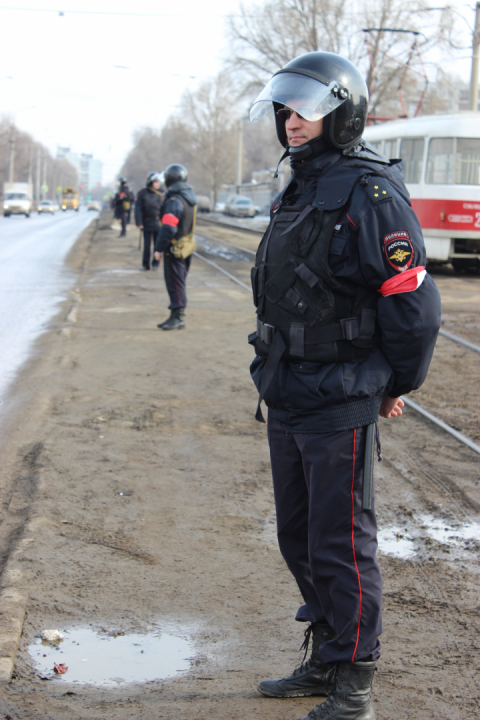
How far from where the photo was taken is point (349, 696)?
2.32 meters

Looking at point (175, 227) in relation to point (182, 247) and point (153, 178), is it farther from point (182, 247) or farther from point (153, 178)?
point (153, 178)

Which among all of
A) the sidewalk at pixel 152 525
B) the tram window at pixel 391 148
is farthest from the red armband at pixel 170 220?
the tram window at pixel 391 148

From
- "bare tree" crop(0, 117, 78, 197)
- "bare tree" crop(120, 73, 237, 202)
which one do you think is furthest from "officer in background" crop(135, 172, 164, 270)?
"bare tree" crop(0, 117, 78, 197)

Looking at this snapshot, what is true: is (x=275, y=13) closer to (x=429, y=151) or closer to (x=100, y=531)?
(x=429, y=151)

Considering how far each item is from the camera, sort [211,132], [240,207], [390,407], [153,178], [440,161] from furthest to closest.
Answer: [211,132] → [240,207] → [440,161] → [153,178] → [390,407]

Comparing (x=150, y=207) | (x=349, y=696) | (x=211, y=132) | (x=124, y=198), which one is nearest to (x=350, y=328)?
(x=349, y=696)

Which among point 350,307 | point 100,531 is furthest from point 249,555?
point 350,307

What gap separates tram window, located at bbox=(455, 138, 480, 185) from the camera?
1523cm

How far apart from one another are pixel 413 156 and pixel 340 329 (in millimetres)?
14995

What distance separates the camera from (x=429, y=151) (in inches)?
622

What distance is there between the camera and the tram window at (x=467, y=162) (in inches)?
600

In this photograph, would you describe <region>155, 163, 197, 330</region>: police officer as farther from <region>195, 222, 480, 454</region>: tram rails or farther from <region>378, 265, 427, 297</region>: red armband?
<region>378, 265, 427, 297</region>: red armband

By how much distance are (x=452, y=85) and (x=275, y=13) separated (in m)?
9.27

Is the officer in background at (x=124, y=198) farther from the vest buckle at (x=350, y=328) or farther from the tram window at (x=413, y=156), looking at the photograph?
the vest buckle at (x=350, y=328)
